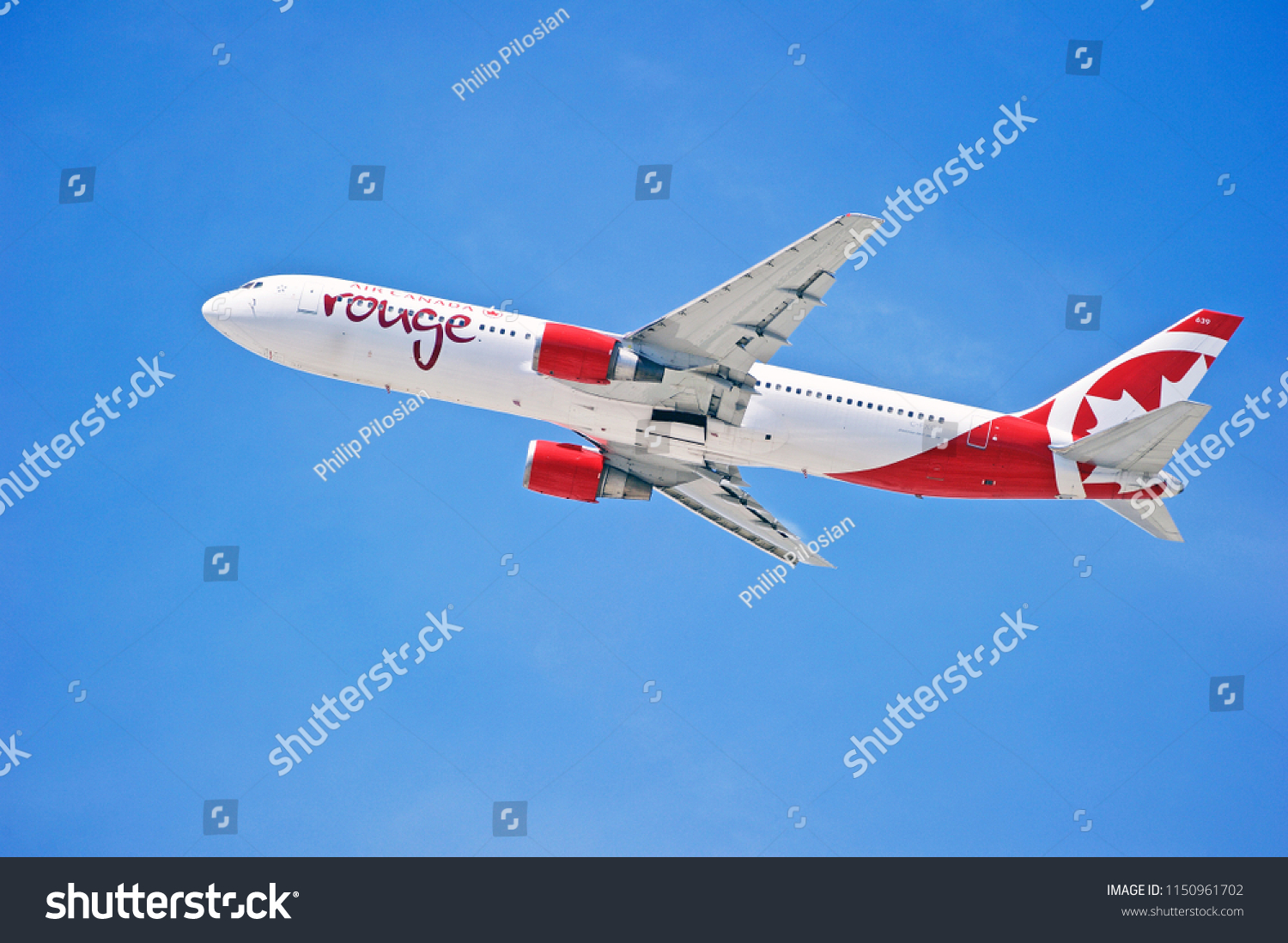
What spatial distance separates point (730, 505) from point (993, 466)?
1204 cm

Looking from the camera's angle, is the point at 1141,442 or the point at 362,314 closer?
the point at 1141,442

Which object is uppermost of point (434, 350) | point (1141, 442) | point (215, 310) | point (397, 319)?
point (215, 310)

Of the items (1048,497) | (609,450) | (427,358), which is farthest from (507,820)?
(1048,497)

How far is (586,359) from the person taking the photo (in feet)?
125

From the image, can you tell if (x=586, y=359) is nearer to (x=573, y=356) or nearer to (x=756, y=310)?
(x=573, y=356)

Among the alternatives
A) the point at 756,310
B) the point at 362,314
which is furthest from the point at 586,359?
the point at 362,314

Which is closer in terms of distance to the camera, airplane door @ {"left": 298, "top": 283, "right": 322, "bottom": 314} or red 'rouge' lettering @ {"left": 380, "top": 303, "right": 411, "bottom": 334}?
red 'rouge' lettering @ {"left": 380, "top": 303, "right": 411, "bottom": 334}

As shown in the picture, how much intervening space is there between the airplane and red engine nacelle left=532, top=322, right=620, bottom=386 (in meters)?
0.05

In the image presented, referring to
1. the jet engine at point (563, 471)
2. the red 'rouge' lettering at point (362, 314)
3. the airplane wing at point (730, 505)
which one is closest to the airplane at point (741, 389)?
the red 'rouge' lettering at point (362, 314)

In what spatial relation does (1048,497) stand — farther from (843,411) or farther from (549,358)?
(549,358)

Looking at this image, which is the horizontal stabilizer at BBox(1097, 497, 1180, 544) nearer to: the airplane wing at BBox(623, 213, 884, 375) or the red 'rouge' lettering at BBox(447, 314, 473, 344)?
the airplane wing at BBox(623, 213, 884, 375)

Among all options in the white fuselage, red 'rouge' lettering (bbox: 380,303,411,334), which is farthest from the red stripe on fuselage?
red 'rouge' lettering (bbox: 380,303,411,334)

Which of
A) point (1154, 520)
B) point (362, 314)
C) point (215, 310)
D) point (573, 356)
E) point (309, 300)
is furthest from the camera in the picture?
point (215, 310)

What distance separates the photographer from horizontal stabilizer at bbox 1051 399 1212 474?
119ft
